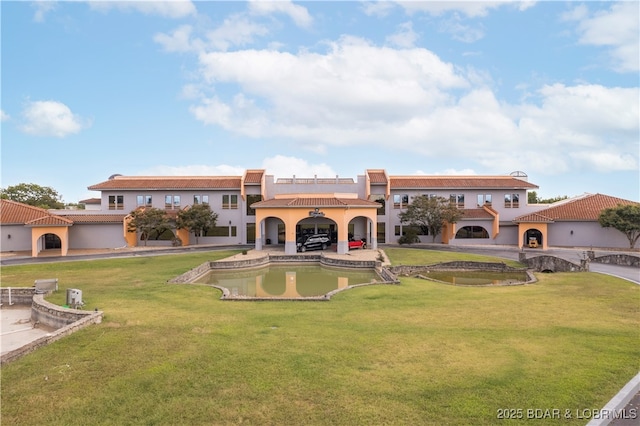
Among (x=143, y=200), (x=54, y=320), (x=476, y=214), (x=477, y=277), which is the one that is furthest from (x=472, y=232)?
(x=54, y=320)

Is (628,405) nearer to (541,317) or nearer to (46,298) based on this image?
(541,317)

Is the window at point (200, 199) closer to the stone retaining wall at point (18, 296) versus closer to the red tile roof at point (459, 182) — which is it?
the red tile roof at point (459, 182)

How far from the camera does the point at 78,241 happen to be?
3766cm

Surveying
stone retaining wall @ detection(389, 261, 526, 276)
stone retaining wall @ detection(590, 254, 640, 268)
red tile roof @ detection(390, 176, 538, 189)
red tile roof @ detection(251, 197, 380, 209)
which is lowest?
stone retaining wall @ detection(389, 261, 526, 276)

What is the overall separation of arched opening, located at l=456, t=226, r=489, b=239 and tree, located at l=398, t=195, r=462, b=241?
108 inches

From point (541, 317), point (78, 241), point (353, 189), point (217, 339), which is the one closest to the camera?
point (217, 339)

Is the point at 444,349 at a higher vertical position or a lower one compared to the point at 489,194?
lower

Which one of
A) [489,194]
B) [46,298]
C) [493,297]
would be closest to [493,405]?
[493,297]

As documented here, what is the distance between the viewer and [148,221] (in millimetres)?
35969

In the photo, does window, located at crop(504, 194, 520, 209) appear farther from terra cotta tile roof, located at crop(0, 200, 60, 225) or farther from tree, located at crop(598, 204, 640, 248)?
terra cotta tile roof, located at crop(0, 200, 60, 225)

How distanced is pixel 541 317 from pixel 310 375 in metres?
8.49

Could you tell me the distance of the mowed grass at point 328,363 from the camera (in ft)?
21.8

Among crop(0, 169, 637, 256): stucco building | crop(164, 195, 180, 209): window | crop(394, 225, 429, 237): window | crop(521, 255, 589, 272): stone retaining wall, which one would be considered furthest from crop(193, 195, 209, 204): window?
crop(521, 255, 589, 272): stone retaining wall

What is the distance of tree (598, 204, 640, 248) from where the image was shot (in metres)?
33.6
